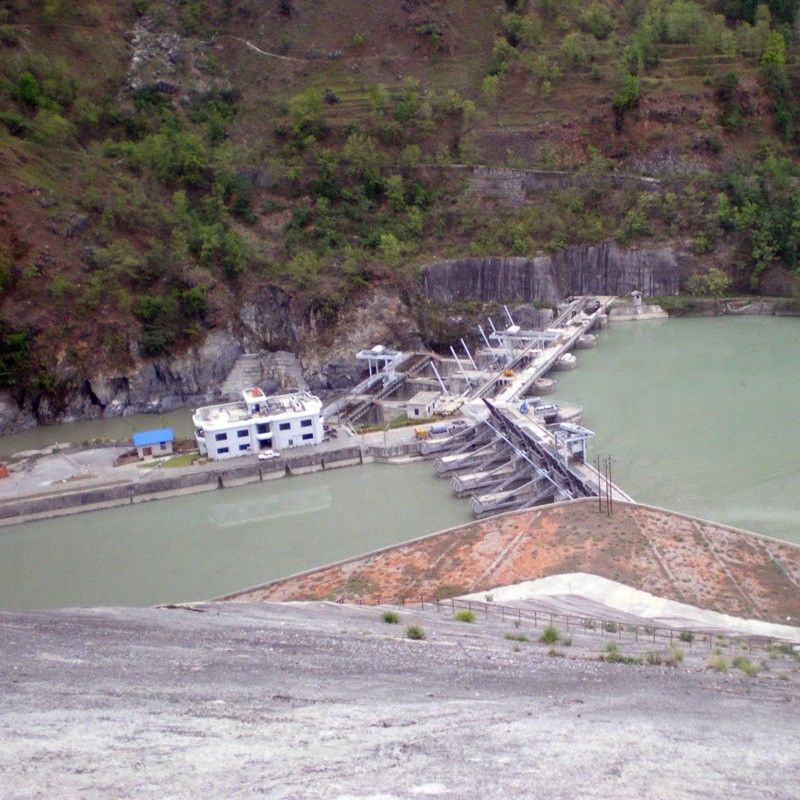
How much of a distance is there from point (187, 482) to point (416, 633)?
12.4 meters

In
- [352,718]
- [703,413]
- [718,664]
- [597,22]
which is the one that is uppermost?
[597,22]

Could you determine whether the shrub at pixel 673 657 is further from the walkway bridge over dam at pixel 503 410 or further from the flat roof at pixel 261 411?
the flat roof at pixel 261 411

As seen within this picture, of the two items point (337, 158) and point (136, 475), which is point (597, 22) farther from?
point (136, 475)

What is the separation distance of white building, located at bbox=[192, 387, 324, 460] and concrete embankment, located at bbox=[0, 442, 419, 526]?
568mm

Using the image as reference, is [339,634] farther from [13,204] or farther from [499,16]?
[499,16]

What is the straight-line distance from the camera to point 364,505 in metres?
20.1

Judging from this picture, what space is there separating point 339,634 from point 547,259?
977 inches

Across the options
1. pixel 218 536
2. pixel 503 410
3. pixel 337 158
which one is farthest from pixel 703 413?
pixel 337 158

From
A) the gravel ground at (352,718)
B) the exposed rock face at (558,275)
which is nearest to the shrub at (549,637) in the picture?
the gravel ground at (352,718)

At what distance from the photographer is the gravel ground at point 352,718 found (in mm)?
4988

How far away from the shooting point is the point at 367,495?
67.7 feet

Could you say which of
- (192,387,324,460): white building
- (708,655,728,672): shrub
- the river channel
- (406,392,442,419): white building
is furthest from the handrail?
(406,392,442,419): white building

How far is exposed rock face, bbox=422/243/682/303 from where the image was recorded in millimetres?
31938

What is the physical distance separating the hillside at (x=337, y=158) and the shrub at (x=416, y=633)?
63.1 ft
